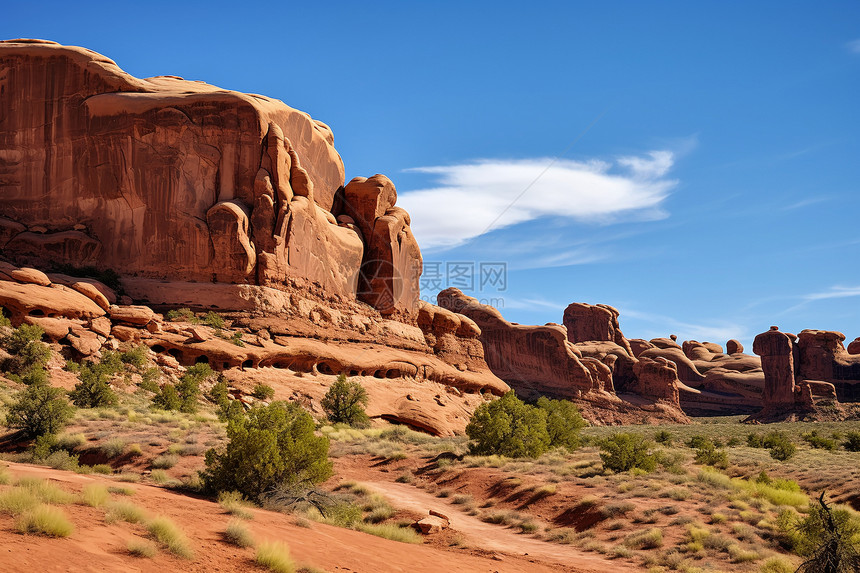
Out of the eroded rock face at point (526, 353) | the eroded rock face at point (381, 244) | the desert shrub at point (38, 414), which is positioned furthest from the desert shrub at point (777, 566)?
the eroded rock face at point (526, 353)

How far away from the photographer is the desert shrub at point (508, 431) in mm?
22453

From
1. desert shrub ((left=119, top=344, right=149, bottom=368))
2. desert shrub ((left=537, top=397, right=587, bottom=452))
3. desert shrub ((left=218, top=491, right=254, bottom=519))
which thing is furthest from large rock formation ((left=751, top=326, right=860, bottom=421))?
desert shrub ((left=218, top=491, right=254, bottom=519))

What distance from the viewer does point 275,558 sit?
7895 millimetres

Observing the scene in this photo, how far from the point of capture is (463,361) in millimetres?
48969

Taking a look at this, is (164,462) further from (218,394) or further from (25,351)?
(25,351)

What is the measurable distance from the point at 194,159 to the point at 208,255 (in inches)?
199

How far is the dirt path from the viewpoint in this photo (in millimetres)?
11852

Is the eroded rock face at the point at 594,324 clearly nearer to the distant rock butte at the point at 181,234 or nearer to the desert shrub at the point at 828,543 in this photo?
the distant rock butte at the point at 181,234

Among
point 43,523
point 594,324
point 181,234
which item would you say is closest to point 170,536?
point 43,523

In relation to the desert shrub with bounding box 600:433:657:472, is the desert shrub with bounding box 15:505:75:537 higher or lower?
higher

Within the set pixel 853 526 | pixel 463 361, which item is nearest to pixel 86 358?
pixel 853 526

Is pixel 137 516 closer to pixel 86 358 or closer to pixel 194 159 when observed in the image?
pixel 86 358

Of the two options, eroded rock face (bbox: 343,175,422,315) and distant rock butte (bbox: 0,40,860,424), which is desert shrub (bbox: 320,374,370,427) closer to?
distant rock butte (bbox: 0,40,860,424)

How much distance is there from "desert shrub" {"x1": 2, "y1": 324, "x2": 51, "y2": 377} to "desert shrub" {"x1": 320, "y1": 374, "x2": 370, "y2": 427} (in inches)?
471
